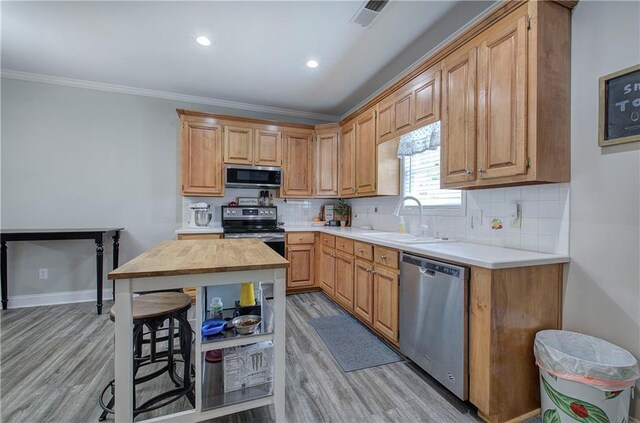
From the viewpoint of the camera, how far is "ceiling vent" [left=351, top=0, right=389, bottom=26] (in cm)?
207

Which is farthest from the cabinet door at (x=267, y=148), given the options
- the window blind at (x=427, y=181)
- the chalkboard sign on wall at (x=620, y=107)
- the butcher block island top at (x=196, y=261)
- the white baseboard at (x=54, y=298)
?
the chalkboard sign on wall at (x=620, y=107)

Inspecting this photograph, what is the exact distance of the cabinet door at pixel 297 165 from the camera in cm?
406

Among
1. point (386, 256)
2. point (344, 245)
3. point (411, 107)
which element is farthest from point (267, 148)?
point (386, 256)

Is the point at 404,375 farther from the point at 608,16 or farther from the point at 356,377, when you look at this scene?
the point at 608,16

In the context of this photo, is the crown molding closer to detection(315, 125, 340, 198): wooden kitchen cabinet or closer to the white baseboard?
detection(315, 125, 340, 198): wooden kitchen cabinet

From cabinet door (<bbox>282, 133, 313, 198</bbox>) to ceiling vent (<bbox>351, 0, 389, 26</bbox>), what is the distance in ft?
6.54

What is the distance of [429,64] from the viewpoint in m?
2.33

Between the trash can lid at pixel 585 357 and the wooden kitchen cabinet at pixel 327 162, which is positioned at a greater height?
the wooden kitchen cabinet at pixel 327 162

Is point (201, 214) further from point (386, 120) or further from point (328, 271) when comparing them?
point (386, 120)

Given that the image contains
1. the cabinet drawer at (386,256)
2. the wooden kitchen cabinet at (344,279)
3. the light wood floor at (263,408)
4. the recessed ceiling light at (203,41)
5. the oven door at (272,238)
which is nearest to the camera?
the light wood floor at (263,408)

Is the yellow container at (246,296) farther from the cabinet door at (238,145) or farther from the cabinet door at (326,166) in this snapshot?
the cabinet door at (326,166)

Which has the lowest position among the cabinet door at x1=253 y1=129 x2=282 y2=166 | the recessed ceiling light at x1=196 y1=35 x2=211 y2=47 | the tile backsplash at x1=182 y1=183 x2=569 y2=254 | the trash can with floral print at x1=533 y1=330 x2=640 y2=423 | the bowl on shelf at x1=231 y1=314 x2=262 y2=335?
the trash can with floral print at x1=533 y1=330 x2=640 y2=423

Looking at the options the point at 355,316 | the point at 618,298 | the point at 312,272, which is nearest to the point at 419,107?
the point at 618,298

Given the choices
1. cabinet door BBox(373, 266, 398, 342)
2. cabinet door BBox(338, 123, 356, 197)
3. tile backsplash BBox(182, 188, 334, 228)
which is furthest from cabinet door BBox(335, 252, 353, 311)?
tile backsplash BBox(182, 188, 334, 228)
